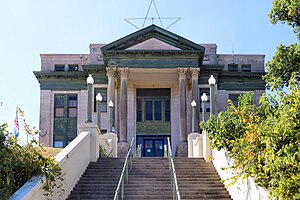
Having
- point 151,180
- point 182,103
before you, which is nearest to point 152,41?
point 182,103

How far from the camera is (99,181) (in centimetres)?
1694

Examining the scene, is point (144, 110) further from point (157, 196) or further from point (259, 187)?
point (259, 187)

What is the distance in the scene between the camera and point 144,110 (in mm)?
41344

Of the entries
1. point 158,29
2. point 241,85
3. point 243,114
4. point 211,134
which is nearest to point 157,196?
point 211,134

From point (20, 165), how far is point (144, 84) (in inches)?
1128

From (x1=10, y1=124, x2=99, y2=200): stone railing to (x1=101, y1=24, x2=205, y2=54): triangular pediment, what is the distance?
18130 millimetres

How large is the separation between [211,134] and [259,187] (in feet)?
12.3

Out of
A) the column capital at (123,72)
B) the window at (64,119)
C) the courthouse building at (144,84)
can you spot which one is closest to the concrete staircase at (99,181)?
the courthouse building at (144,84)

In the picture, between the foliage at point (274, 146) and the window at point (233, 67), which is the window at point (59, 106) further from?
the foliage at point (274, 146)

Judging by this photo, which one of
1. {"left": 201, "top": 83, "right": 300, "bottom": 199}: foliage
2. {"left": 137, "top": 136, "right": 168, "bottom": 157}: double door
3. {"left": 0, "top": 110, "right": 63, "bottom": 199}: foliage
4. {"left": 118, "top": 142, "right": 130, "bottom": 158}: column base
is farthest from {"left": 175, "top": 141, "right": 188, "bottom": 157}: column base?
{"left": 0, "top": 110, "right": 63, "bottom": 199}: foliage

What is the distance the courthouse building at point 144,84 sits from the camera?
37719 mm

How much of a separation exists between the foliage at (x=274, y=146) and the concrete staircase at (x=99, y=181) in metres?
4.04

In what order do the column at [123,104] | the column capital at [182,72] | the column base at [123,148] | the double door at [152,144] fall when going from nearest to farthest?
1. the column base at [123,148]
2. the column at [123,104]
3. the column capital at [182,72]
4. the double door at [152,144]

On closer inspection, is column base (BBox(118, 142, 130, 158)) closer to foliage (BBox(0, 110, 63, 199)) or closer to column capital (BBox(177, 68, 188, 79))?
column capital (BBox(177, 68, 188, 79))
